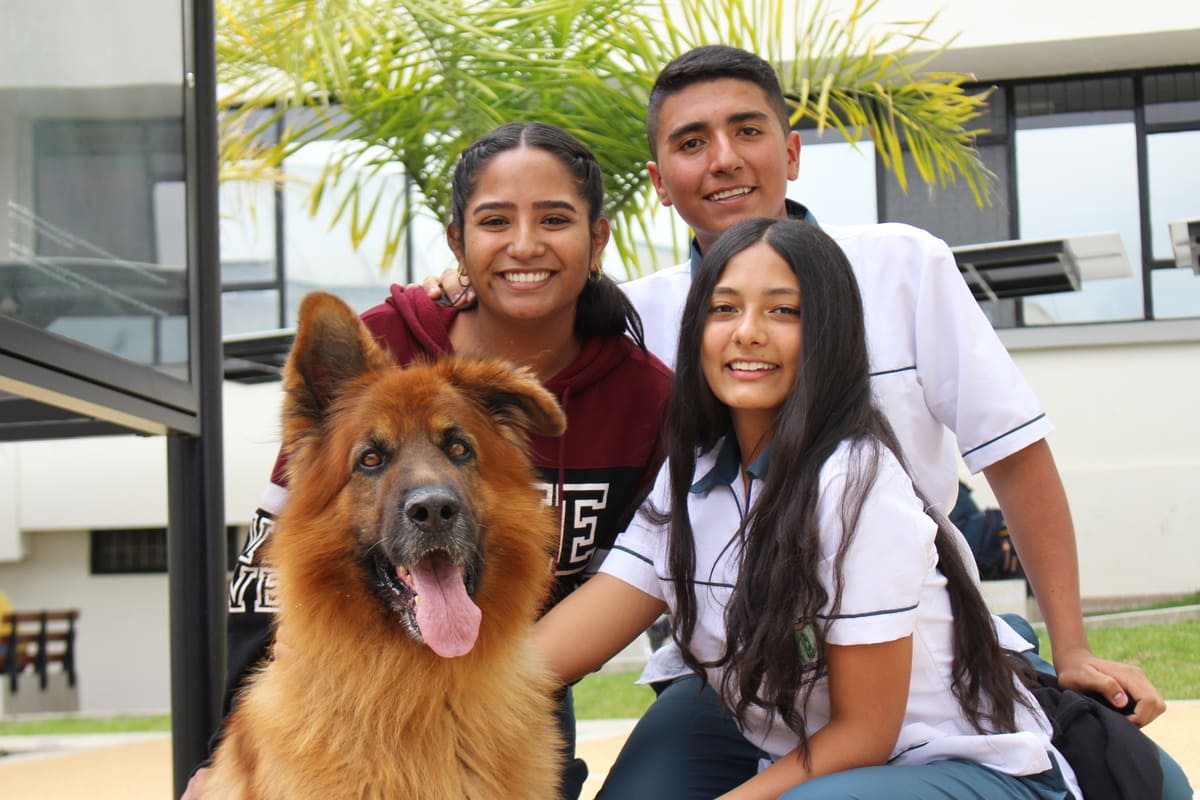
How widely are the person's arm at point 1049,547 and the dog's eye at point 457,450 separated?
1.59m

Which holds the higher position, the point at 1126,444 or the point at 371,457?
the point at 371,457

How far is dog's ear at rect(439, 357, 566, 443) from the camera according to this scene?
3.13 m

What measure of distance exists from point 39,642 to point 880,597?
14440 millimetres

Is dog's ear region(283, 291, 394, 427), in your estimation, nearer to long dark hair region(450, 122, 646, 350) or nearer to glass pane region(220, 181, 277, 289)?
long dark hair region(450, 122, 646, 350)

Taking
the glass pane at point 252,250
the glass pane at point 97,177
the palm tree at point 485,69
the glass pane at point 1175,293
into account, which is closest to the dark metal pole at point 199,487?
the glass pane at point 97,177

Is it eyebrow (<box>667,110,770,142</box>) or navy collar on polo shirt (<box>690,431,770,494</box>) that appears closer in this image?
navy collar on polo shirt (<box>690,431,770,494</box>)

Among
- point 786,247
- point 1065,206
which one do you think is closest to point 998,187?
point 1065,206

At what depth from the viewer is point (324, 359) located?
10.0 feet

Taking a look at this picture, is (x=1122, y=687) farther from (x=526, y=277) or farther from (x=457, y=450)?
(x=526, y=277)

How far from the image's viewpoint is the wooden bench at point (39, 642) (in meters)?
14.4

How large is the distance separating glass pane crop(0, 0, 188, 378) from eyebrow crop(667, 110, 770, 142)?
6.43ft

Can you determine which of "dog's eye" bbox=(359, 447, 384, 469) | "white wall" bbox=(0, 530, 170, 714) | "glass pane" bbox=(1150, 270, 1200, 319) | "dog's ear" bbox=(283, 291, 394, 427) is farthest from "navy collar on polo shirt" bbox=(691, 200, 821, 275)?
"white wall" bbox=(0, 530, 170, 714)

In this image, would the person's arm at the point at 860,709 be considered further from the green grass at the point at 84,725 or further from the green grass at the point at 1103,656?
the green grass at the point at 84,725

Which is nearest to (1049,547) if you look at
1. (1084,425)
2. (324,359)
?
(324,359)
